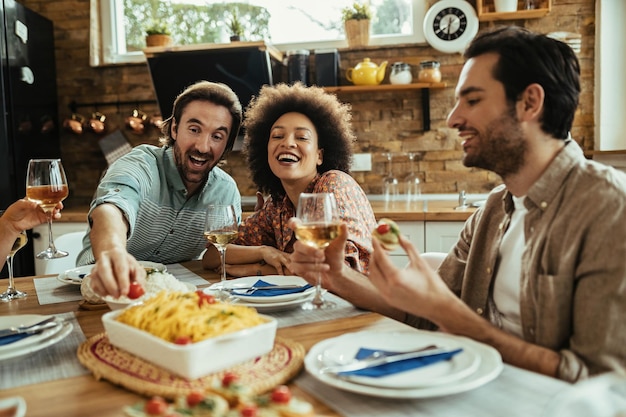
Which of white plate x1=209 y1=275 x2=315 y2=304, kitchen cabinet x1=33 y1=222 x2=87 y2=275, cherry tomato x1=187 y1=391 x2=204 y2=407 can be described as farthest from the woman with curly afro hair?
kitchen cabinet x1=33 y1=222 x2=87 y2=275

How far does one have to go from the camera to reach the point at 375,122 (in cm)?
398

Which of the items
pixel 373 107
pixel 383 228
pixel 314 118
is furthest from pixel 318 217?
pixel 373 107

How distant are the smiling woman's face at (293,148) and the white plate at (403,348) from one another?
3.87 ft

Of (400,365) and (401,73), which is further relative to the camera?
(401,73)

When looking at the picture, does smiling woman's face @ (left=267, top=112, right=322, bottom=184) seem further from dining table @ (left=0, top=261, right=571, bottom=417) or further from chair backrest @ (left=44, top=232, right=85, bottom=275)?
dining table @ (left=0, top=261, right=571, bottom=417)

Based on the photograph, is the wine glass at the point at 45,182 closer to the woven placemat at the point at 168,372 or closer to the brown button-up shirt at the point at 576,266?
the woven placemat at the point at 168,372

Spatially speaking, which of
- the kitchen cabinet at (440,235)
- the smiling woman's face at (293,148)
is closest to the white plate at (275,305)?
the smiling woman's face at (293,148)

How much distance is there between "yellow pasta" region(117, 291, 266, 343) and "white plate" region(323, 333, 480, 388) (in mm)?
147

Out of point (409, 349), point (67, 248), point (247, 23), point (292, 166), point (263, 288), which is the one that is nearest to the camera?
point (409, 349)

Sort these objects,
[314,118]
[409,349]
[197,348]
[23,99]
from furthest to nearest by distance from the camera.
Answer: [23,99]
[314,118]
[409,349]
[197,348]

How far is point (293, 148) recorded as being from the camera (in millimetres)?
2205

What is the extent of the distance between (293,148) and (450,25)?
202 cm

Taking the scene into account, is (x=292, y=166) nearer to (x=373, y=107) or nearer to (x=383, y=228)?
(x=383, y=228)

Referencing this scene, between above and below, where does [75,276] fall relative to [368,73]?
below
